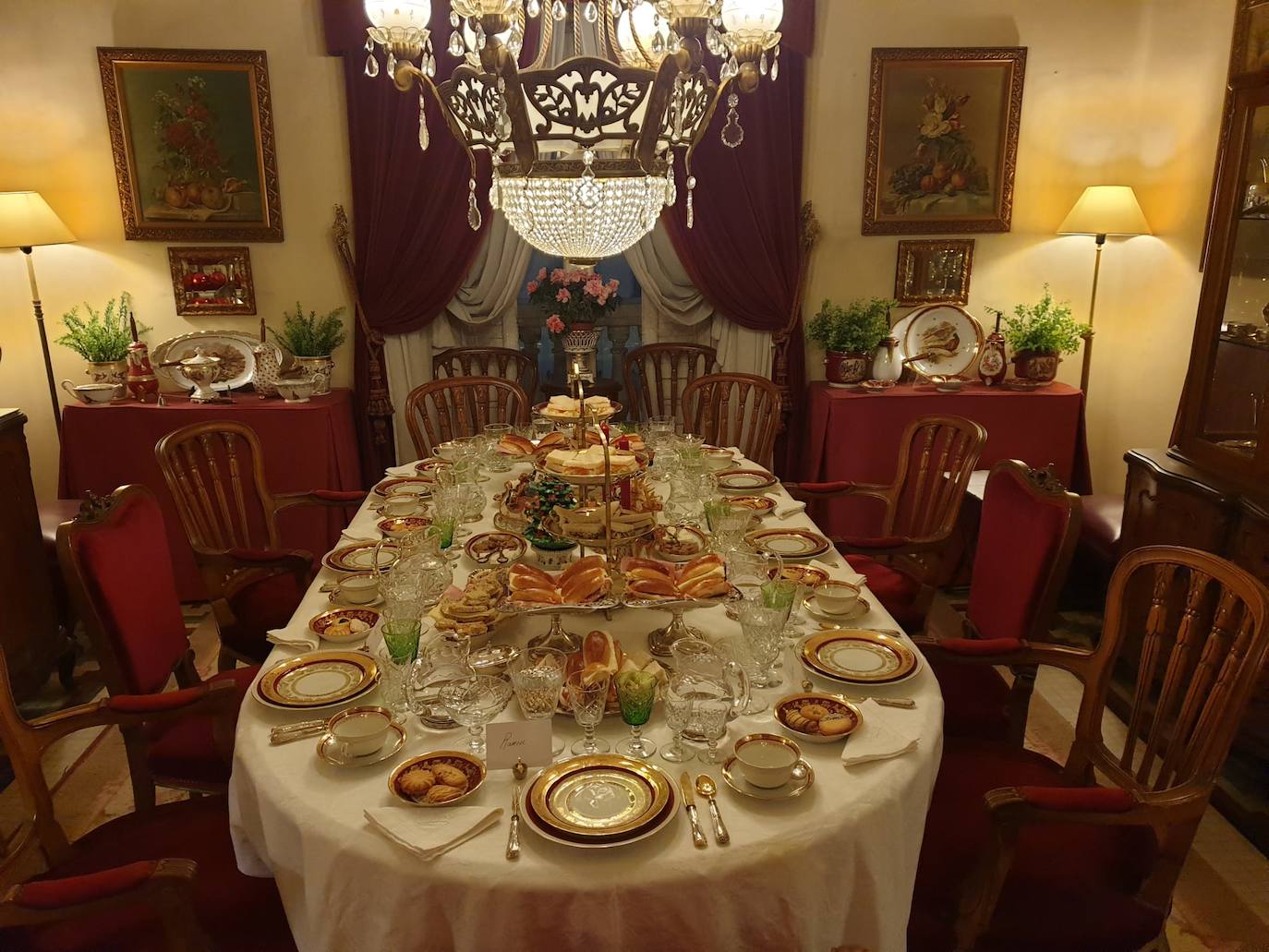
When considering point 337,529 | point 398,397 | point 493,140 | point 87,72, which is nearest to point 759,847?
point 493,140

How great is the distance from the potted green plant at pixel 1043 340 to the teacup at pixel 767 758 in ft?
10.5

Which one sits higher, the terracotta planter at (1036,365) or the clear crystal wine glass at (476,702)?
the terracotta planter at (1036,365)

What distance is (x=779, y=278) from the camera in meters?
4.30

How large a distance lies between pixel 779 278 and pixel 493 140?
2.31 meters

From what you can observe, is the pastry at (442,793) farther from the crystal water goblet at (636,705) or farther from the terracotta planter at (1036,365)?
the terracotta planter at (1036,365)

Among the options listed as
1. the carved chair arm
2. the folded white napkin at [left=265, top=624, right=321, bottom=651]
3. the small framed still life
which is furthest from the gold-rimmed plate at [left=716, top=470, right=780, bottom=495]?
the small framed still life

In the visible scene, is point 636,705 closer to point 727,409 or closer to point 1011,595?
point 1011,595

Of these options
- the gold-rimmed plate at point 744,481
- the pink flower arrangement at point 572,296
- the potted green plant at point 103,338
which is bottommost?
the gold-rimmed plate at point 744,481

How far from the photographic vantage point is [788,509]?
2734 mm

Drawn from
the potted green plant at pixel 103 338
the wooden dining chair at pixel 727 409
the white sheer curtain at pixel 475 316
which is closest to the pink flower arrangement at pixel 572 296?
the white sheer curtain at pixel 475 316

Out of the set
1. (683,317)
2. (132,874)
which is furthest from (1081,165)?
(132,874)

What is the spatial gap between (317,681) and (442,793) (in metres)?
0.49

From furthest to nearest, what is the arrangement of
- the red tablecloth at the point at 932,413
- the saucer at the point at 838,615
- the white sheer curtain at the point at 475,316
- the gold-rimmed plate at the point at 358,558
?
1. the white sheer curtain at the point at 475,316
2. the red tablecloth at the point at 932,413
3. the gold-rimmed plate at the point at 358,558
4. the saucer at the point at 838,615

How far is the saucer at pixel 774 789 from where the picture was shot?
139 cm
